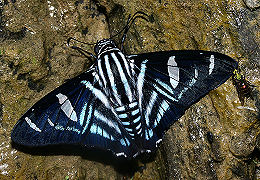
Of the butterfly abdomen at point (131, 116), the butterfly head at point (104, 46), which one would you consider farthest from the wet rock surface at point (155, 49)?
the butterfly abdomen at point (131, 116)

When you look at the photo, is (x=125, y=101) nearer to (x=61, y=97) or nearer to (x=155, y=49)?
(x=61, y=97)

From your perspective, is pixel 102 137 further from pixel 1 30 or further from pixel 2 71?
pixel 1 30

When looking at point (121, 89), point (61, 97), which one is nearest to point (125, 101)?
point (121, 89)

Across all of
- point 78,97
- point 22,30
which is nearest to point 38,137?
point 78,97

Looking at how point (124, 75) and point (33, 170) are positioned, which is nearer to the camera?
point (124, 75)

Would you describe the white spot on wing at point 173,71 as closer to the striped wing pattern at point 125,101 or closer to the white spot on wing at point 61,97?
the striped wing pattern at point 125,101

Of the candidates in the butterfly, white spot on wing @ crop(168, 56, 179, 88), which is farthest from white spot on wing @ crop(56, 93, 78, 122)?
white spot on wing @ crop(168, 56, 179, 88)

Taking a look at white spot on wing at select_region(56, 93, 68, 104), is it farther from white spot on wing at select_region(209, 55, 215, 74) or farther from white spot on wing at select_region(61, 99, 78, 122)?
white spot on wing at select_region(209, 55, 215, 74)
